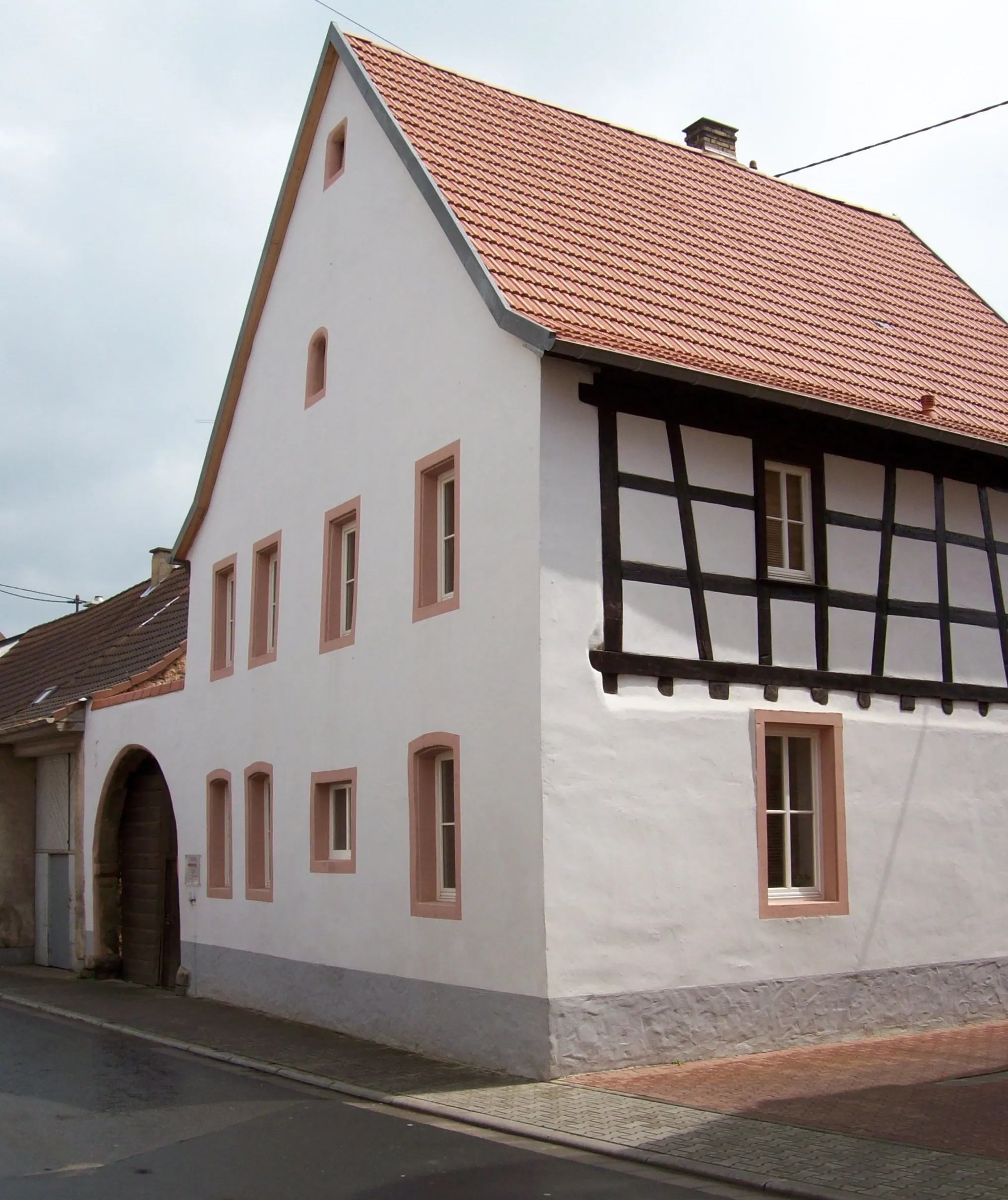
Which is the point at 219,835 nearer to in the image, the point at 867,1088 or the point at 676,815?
the point at 676,815

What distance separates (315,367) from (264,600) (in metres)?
2.74

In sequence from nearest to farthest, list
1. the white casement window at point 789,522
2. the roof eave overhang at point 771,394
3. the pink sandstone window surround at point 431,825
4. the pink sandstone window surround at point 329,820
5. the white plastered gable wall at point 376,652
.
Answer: the roof eave overhang at point 771,394 → the white plastered gable wall at point 376,652 → the pink sandstone window surround at point 431,825 → the white casement window at point 789,522 → the pink sandstone window surround at point 329,820

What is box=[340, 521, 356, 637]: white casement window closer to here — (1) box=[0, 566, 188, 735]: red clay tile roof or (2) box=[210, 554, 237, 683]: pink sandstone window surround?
(2) box=[210, 554, 237, 683]: pink sandstone window surround

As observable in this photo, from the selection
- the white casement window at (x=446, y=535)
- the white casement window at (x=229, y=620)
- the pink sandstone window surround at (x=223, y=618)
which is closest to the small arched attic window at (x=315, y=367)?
the pink sandstone window surround at (x=223, y=618)

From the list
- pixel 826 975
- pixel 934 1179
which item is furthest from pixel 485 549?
pixel 934 1179

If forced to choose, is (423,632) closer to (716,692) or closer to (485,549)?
(485,549)

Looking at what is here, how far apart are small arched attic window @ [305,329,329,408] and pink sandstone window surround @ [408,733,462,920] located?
4730 mm

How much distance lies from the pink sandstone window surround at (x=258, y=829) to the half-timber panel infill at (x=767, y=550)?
5.83 m

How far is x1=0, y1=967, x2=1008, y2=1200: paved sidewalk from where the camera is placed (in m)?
7.12

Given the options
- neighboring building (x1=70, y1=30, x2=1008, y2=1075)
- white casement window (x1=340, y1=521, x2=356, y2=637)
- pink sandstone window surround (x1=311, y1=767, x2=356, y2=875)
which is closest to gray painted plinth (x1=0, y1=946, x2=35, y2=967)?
neighboring building (x1=70, y1=30, x2=1008, y2=1075)

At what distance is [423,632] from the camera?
12312 millimetres

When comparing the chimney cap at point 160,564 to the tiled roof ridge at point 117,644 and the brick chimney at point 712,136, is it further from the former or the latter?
the brick chimney at point 712,136

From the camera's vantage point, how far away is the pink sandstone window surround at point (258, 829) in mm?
15453

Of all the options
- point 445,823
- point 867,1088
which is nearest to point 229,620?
point 445,823
